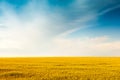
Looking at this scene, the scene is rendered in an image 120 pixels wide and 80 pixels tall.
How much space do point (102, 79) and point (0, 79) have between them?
34.7 feet

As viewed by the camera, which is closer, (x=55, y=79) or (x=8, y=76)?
(x=55, y=79)

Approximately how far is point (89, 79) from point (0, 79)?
365 inches

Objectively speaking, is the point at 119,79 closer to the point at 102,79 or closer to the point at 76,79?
the point at 102,79

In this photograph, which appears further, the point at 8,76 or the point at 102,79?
the point at 8,76

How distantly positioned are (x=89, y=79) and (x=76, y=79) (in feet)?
4.36

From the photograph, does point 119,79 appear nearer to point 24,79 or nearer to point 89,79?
point 89,79

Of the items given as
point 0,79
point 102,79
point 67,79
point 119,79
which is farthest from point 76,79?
point 0,79

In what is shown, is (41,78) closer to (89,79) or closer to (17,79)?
(17,79)

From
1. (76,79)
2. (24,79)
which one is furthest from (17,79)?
(76,79)

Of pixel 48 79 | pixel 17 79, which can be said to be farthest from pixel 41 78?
pixel 17 79

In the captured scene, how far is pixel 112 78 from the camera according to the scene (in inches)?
858

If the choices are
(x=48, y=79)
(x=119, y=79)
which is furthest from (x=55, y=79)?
(x=119, y=79)

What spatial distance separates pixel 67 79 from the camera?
21594 mm

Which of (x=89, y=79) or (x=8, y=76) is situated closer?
(x=89, y=79)
